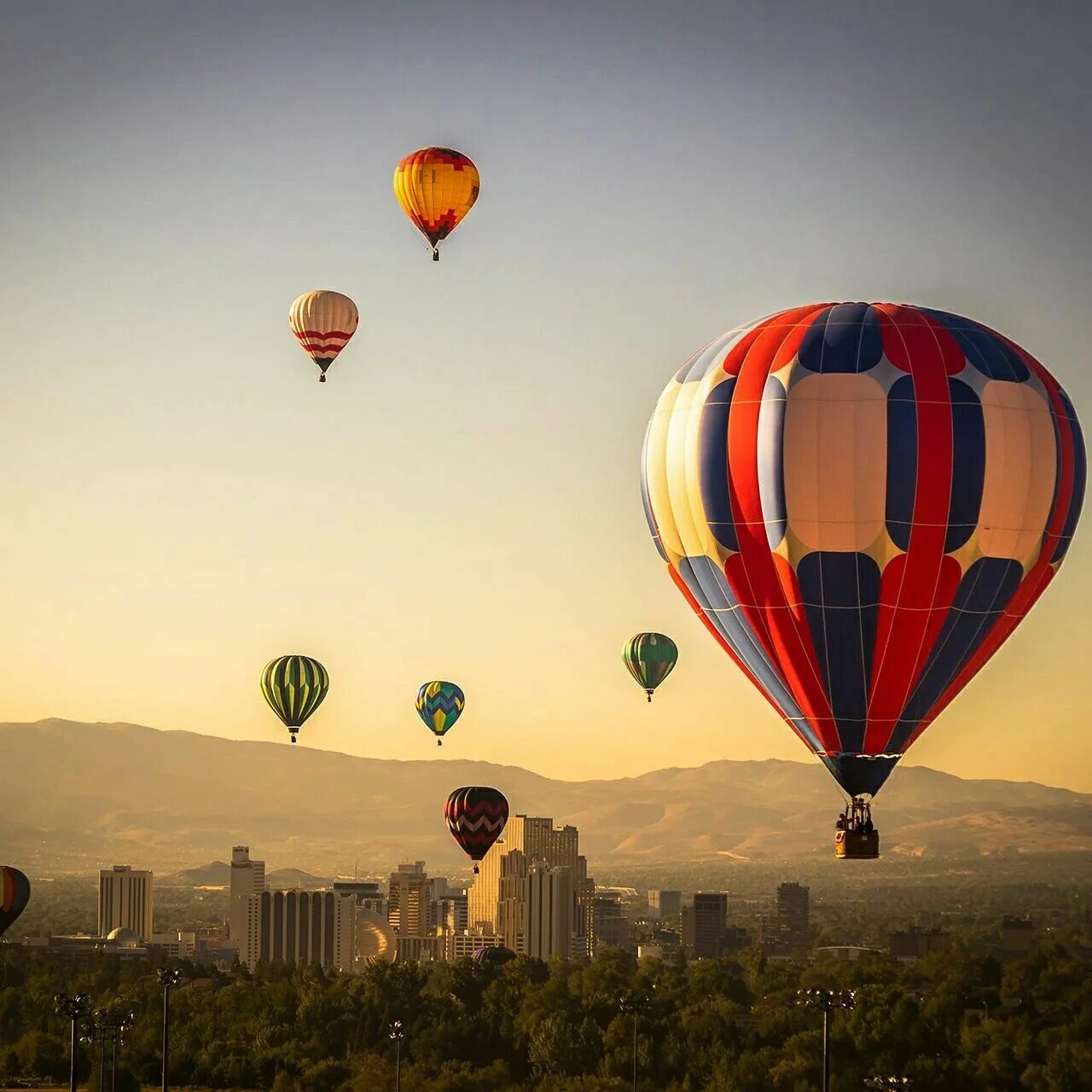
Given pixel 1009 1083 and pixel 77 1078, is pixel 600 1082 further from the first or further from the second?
pixel 77 1078

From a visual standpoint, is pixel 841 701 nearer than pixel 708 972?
Yes

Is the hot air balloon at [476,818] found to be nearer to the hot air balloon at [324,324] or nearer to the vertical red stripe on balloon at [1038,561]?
the hot air balloon at [324,324]

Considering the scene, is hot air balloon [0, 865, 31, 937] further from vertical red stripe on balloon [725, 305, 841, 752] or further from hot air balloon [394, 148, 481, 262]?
vertical red stripe on balloon [725, 305, 841, 752]

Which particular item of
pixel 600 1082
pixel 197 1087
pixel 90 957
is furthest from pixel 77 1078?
pixel 90 957

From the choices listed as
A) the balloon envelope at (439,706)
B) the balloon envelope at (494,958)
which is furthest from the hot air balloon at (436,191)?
the balloon envelope at (494,958)

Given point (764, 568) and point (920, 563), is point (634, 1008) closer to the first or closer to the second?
point (764, 568)

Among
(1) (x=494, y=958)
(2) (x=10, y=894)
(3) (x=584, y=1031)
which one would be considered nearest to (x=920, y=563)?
(3) (x=584, y=1031)

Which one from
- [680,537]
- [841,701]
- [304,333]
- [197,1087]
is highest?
[304,333]
